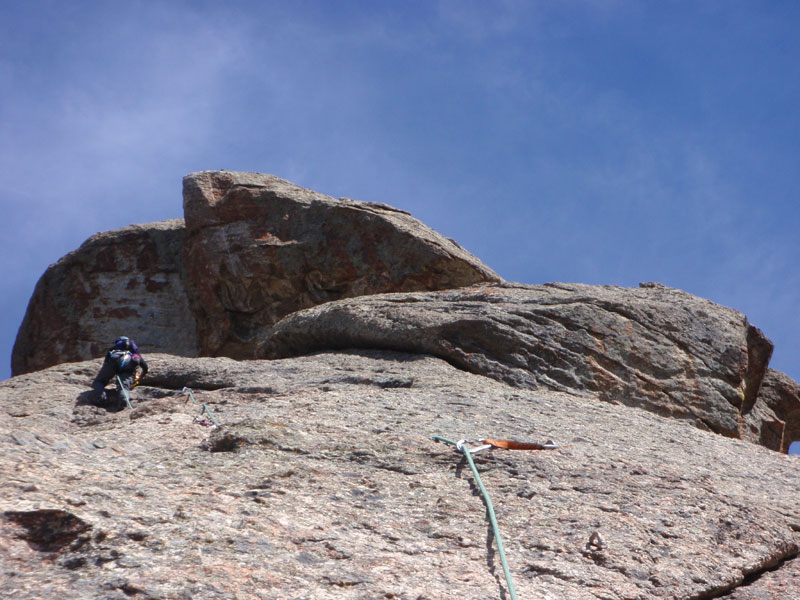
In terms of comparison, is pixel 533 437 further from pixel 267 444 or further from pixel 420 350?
pixel 420 350

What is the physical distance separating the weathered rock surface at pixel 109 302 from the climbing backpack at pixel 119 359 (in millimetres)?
9091

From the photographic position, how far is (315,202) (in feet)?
61.1

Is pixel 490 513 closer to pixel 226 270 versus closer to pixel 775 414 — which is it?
pixel 775 414

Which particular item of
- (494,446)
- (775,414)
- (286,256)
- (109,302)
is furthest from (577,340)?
(109,302)

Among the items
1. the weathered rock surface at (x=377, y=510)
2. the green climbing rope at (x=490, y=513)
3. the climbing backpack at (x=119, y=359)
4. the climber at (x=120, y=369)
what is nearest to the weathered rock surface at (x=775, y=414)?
the weathered rock surface at (x=377, y=510)

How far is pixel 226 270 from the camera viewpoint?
18.8 m

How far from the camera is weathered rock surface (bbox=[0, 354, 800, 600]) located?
13.2 ft

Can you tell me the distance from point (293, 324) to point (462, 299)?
8.52 feet

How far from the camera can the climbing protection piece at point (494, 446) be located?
423 cm

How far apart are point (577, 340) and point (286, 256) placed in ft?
31.0

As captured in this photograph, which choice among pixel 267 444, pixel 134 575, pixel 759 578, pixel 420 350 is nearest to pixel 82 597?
pixel 134 575

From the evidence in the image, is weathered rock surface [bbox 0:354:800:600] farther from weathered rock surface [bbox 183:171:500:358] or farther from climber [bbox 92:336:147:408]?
weathered rock surface [bbox 183:171:500:358]

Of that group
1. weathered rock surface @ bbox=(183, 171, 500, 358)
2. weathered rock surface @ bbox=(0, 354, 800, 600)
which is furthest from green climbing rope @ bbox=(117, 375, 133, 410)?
weathered rock surface @ bbox=(183, 171, 500, 358)

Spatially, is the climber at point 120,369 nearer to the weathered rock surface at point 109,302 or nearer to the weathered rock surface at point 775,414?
the weathered rock surface at point 775,414
